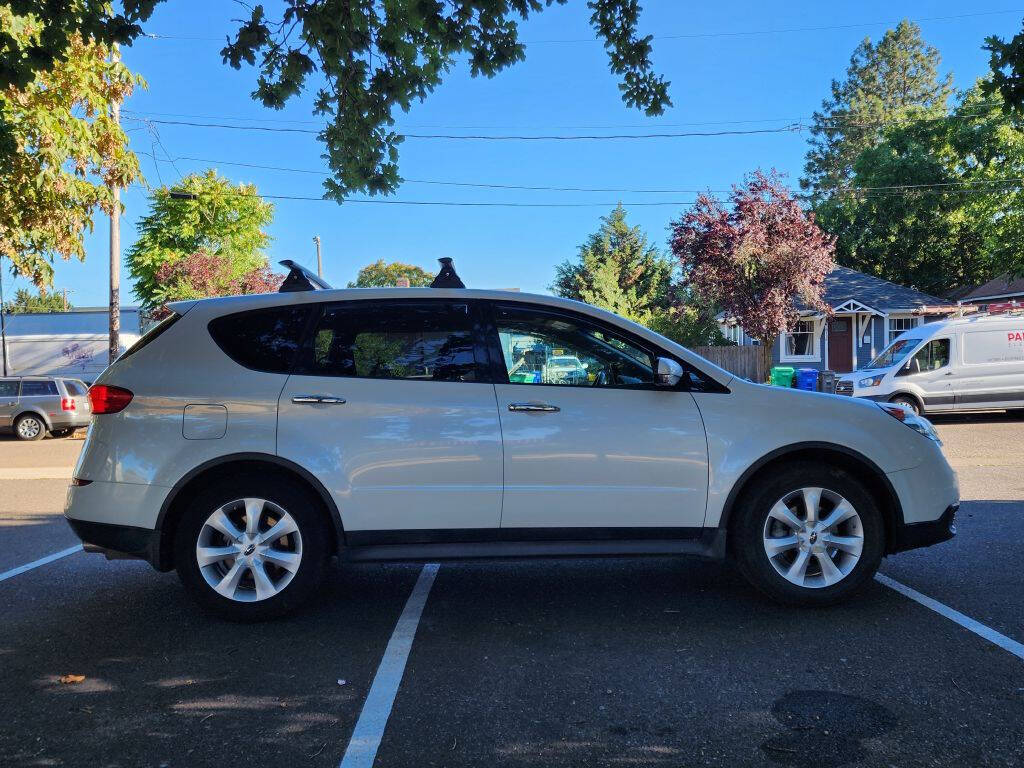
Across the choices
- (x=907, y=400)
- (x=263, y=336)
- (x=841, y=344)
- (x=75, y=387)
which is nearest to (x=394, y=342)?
(x=263, y=336)

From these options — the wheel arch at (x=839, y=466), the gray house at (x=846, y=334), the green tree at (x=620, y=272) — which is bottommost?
the wheel arch at (x=839, y=466)

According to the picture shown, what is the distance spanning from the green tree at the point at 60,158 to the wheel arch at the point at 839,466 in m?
11.4

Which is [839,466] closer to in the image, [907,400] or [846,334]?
[907,400]

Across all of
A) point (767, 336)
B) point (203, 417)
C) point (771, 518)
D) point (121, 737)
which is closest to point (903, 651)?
point (771, 518)

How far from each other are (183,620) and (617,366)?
2.84 m

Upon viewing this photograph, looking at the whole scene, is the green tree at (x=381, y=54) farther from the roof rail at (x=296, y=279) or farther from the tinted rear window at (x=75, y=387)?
the tinted rear window at (x=75, y=387)

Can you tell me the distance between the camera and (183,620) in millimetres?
4250

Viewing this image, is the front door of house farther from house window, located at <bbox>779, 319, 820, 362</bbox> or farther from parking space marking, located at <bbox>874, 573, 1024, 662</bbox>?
parking space marking, located at <bbox>874, 573, 1024, 662</bbox>

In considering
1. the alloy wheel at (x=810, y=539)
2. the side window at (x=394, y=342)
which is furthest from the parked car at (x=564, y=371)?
the alloy wheel at (x=810, y=539)

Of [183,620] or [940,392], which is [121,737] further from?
[940,392]

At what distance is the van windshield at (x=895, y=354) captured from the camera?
612 inches

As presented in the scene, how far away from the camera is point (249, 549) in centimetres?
405

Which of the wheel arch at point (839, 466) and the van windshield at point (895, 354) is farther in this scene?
the van windshield at point (895, 354)

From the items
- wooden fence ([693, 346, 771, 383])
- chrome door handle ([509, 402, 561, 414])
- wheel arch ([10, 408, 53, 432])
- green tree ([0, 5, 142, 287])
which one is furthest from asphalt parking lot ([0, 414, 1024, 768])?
wooden fence ([693, 346, 771, 383])
